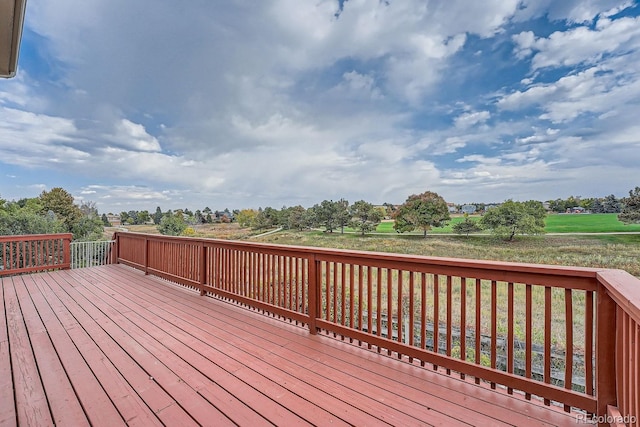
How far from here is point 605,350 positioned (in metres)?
1.45

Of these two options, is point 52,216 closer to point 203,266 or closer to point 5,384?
point 203,266

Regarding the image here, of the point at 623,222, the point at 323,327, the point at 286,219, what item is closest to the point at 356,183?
the point at 286,219

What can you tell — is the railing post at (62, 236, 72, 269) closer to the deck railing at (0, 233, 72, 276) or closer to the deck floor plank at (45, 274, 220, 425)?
the deck railing at (0, 233, 72, 276)

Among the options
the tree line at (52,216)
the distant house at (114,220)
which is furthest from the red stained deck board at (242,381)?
the distant house at (114,220)

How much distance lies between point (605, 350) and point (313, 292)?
215 centimetres

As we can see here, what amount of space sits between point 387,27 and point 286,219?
25.3 feet

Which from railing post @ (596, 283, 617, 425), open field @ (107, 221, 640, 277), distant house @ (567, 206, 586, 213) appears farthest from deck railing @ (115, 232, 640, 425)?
distant house @ (567, 206, 586, 213)

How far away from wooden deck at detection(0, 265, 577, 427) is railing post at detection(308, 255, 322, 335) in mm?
152

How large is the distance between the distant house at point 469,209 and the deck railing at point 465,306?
5.23 metres

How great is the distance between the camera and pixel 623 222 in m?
5.57

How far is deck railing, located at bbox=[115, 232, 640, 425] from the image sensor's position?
4.65ft

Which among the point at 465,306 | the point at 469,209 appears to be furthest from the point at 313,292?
the point at 469,209

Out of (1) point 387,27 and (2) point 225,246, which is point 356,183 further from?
(2) point 225,246

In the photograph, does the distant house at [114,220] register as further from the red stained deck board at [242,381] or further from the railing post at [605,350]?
the railing post at [605,350]
